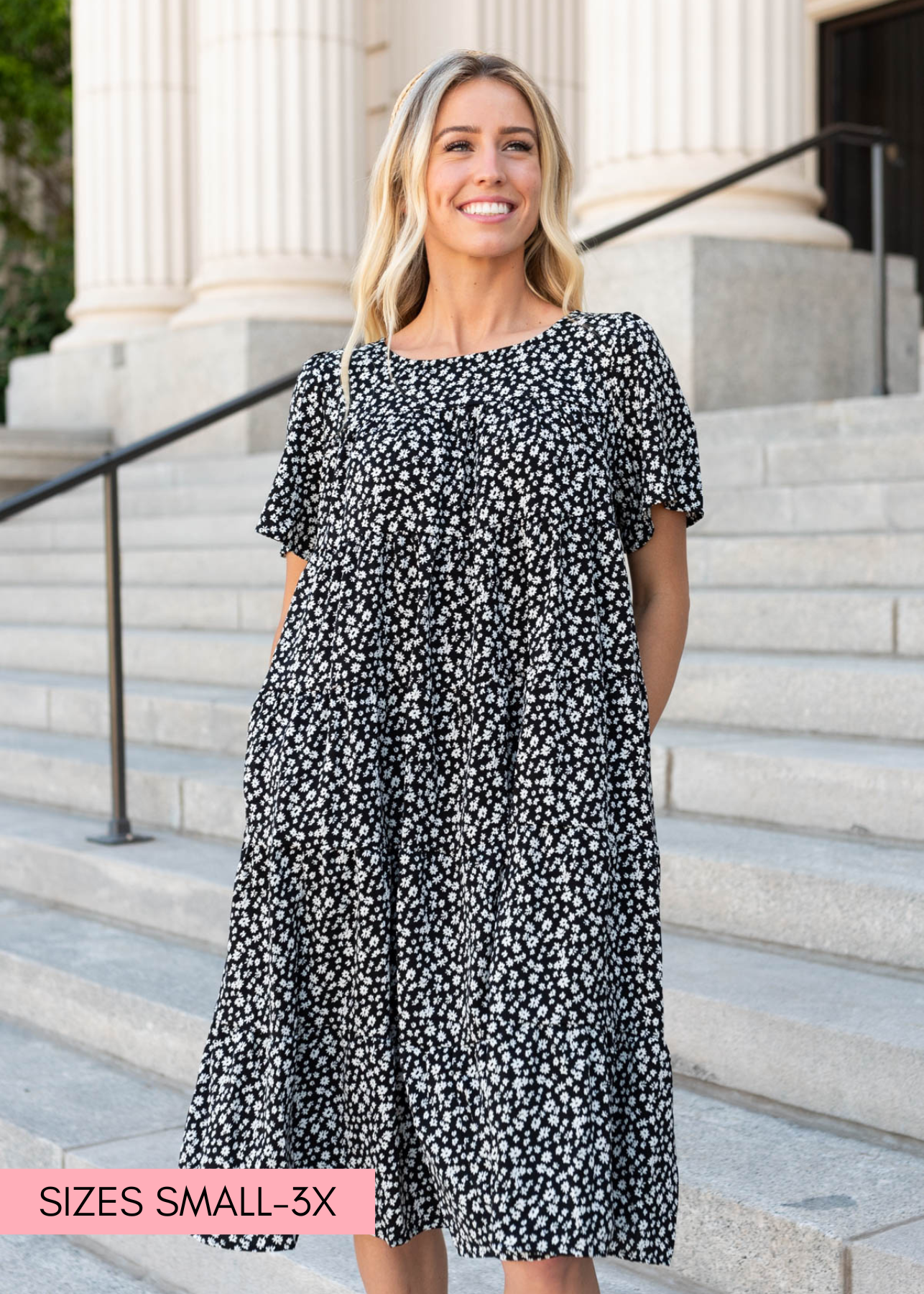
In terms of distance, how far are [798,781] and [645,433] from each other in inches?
81.4

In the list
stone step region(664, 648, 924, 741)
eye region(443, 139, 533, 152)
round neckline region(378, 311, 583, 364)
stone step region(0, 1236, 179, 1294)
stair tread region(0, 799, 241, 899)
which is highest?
eye region(443, 139, 533, 152)

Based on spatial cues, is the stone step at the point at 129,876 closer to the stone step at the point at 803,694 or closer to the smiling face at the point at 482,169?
the stone step at the point at 803,694

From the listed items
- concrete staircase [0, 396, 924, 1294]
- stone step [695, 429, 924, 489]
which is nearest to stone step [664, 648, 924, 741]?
concrete staircase [0, 396, 924, 1294]

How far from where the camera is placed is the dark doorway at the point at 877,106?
12250 millimetres

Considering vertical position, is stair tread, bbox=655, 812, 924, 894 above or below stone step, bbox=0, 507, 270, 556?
below

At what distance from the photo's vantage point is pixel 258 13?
427 inches

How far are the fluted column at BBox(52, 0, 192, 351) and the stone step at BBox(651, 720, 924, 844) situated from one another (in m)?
8.53

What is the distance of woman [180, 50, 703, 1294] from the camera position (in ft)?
7.05

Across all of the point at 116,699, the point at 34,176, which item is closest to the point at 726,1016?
the point at 116,699

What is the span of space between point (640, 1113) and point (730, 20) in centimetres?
695

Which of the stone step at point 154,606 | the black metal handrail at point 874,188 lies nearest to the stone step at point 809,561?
the stone step at point 154,606

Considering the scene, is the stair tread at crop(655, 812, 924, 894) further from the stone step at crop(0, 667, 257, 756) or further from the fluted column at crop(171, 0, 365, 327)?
the fluted column at crop(171, 0, 365, 327)

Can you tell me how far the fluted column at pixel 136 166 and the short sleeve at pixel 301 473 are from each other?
32.8 ft

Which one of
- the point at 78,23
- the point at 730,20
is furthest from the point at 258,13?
the point at 730,20
